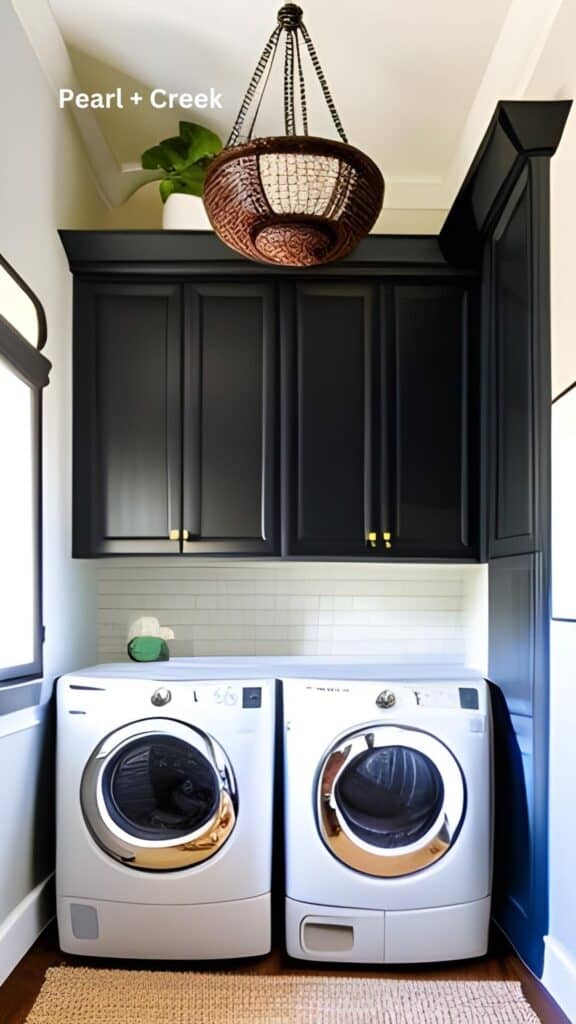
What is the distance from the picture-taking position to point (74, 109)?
2953 mm

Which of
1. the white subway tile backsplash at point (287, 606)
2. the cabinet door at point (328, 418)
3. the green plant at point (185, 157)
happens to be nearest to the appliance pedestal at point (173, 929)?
the white subway tile backsplash at point (287, 606)

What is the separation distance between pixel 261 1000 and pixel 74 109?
291 cm

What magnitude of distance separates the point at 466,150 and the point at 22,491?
202cm

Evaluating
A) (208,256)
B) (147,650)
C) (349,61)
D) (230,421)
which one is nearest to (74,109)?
(208,256)

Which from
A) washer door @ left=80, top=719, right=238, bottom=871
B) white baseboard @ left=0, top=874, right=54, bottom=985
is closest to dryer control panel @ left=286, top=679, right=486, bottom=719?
washer door @ left=80, top=719, right=238, bottom=871

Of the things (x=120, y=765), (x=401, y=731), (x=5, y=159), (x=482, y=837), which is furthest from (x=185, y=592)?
(x=5, y=159)

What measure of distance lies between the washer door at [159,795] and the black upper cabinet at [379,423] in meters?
0.79

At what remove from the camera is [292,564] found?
3328mm

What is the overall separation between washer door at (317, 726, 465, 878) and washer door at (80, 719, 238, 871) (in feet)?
1.03

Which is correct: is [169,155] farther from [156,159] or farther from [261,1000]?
[261,1000]

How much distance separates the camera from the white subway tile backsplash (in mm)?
3307

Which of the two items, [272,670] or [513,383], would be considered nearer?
[513,383]

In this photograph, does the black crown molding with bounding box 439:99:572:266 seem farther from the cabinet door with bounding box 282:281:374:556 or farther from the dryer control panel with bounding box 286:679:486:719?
the dryer control panel with bounding box 286:679:486:719

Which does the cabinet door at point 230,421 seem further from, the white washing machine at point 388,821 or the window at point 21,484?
the white washing machine at point 388,821
